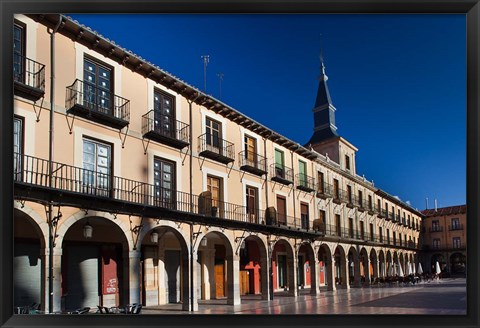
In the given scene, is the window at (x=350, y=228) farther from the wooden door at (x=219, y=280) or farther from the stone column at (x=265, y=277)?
the wooden door at (x=219, y=280)

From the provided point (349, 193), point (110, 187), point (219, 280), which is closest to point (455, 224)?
point (349, 193)

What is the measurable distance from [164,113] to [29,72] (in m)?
5.27

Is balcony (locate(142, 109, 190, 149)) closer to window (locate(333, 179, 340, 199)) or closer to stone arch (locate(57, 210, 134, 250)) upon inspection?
stone arch (locate(57, 210, 134, 250))

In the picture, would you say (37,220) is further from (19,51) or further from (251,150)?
(251,150)

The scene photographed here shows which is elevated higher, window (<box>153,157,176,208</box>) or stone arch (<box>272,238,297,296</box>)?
window (<box>153,157,176,208</box>)

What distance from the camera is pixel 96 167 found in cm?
1355

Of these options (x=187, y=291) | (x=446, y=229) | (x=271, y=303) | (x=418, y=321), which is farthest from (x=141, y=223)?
(x=446, y=229)

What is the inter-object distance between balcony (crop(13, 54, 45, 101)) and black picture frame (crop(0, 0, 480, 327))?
235 centimetres

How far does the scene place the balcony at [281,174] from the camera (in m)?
22.4

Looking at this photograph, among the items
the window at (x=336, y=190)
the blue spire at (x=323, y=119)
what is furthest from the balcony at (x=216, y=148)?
the blue spire at (x=323, y=119)

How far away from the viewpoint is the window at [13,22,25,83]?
11477 mm

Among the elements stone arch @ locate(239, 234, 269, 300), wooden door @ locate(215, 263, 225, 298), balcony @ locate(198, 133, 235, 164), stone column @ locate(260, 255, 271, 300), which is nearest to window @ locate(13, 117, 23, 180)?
balcony @ locate(198, 133, 235, 164)

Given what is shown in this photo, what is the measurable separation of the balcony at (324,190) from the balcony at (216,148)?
9152 millimetres

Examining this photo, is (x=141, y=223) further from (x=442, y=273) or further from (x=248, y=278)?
Answer: (x=442, y=273)
